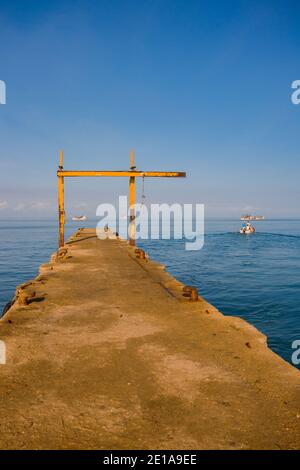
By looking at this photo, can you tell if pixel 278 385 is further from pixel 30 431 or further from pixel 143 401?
pixel 30 431

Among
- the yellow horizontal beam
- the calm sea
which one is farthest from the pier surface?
the yellow horizontal beam

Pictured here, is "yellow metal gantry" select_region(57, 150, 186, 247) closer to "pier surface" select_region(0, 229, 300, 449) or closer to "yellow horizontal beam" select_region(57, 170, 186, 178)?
"yellow horizontal beam" select_region(57, 170, 186, 178)

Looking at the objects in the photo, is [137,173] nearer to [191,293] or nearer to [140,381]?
[191,293]

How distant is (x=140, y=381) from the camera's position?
4.03 metres

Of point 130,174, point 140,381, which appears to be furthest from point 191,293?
point 130,174

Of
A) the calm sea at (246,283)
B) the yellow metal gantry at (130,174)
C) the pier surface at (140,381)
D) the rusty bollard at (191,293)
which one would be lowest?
the calm sea at (246,283)

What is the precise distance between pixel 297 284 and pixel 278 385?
16531 mm

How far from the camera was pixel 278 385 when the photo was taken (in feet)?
12.9

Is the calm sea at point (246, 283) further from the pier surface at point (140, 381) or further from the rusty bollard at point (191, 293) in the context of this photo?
the pier surface at point (140, 381)

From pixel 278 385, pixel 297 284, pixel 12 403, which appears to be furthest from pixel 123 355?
pixel 297 284

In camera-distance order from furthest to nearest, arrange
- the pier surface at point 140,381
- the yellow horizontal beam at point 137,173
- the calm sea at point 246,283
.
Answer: the yellow horizontal beam at point 137,173, the calm sea at point 246,283, the pier surface at point 140,381

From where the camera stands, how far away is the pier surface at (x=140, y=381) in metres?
3.06

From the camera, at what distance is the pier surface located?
10.0ft

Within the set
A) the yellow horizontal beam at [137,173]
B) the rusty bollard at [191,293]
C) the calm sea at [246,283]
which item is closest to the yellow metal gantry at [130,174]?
the yellow horizontal beam at [137,173]
